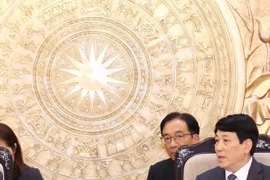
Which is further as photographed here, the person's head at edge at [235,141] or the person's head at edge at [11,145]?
the person's head at edge at [11,145]

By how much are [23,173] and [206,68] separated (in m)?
2.19

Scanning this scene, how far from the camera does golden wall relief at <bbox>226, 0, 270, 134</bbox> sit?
4742 millimetres

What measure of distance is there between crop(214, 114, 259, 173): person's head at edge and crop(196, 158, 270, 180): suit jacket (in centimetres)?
4

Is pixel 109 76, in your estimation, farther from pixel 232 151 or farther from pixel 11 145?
pixel 232 151

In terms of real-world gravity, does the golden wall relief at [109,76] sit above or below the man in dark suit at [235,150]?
above

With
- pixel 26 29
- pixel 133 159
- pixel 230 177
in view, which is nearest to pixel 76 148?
pixel 133 159

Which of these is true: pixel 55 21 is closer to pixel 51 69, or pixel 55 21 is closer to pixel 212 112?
pixel 51 69

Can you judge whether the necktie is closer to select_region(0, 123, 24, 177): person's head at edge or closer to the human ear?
the human ear

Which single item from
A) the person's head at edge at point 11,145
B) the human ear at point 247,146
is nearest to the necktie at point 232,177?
the human ear at point 247,146

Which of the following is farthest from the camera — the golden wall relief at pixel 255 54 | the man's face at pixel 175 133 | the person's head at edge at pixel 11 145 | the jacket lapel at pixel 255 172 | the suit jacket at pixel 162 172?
the golden wall relief at pixel 255 54

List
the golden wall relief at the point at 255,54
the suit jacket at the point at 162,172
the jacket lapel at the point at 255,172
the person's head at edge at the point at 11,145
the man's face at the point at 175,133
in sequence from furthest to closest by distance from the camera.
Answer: the golden wall relief at the point at 255,54
the suit jacket at the point at 162,172
the man's face at the point at 175,133
the person's head at edge at the point at 11,145
the jacket lapel at the point at 255,172

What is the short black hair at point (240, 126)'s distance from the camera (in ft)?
8.29

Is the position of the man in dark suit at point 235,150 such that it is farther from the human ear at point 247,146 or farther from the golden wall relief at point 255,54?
the golden wall relief at point 255,54

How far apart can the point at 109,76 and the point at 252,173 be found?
98.4 inches
